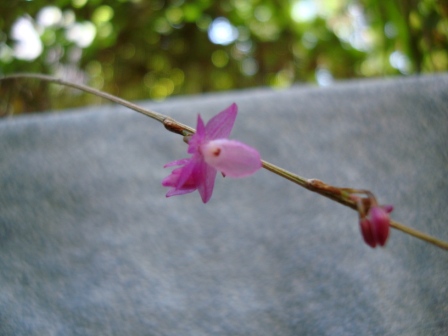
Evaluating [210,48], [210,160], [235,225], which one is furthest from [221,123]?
[210,48]

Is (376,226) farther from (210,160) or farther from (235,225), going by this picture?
(235,225)

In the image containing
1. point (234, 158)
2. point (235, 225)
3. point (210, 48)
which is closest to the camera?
point (234, 158)

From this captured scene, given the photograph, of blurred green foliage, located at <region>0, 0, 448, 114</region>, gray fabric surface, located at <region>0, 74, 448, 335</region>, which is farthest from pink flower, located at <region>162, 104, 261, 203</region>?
blurred green foliage, located at <region>0, 0, 448, 114</region>

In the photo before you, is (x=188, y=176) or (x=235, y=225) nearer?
(x=188, y=176)

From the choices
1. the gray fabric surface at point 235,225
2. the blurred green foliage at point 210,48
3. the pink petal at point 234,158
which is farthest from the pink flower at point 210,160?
the blurred green foliage at point 210,48

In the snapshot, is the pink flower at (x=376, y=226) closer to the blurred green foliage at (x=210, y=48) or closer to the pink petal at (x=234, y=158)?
the pink petal at (x=234, y=158)

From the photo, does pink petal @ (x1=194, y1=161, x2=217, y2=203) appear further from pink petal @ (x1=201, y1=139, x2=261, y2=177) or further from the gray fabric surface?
the gray fabric surface
